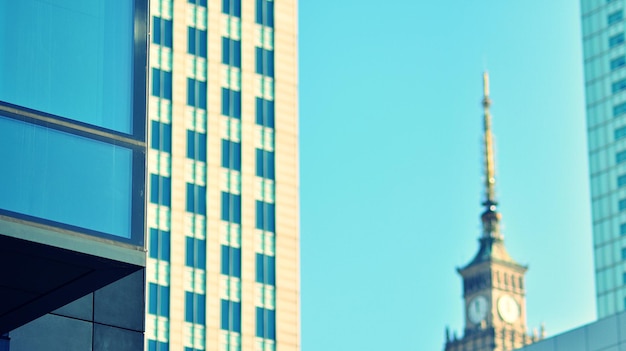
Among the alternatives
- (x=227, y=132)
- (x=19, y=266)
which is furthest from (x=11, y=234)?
(x=227, y=132)

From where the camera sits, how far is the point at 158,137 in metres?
106

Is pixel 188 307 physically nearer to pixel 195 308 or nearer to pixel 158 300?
pixel 195 308

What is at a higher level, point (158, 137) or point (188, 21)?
point (188, 21)

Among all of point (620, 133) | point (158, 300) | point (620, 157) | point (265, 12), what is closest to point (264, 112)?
point (265, 12)

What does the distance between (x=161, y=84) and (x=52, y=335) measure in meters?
85.0

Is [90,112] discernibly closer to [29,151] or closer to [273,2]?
[29,151]

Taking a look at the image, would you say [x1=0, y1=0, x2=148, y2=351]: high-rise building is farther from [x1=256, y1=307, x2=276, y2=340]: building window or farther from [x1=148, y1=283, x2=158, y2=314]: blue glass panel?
[x1=256, y1=307, x2=276, y2=340]: building window

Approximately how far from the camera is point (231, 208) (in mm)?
106625

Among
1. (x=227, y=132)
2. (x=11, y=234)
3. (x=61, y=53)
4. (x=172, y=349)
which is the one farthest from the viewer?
(x=227, y=132)

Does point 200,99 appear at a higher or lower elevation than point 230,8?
lower

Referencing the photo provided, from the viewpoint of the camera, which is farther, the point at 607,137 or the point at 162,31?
the point at 607,137

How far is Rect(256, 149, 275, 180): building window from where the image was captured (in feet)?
357

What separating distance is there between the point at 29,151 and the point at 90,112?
979mm

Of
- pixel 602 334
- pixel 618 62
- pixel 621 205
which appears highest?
pixel 618 62
